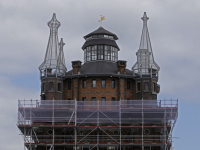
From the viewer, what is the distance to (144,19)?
88.9 meters

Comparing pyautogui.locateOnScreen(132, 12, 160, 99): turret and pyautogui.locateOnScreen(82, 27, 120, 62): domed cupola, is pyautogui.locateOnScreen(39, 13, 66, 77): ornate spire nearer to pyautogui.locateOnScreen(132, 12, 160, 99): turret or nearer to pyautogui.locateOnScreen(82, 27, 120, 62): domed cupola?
pyautogui.locateOnScreen(82, 27, 120, 62): domed cupola

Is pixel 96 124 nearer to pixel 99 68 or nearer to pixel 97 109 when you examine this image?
pixel 97 109

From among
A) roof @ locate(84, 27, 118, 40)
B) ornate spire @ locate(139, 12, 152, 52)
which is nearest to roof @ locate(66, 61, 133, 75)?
roof @ locate(84, 27, 118, 40)

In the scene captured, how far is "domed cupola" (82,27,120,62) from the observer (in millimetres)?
88562

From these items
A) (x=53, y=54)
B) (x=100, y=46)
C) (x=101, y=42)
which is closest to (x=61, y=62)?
(x=53, y=54)

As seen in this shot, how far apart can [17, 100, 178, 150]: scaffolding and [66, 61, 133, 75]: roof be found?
22.3ft

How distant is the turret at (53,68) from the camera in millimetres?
82850

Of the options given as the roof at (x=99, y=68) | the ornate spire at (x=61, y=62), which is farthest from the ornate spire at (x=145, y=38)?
the ornate spire at (x=61, y=62)

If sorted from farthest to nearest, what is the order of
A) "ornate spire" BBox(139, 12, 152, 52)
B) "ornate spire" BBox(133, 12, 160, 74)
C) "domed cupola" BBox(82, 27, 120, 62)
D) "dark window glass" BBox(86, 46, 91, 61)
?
"dark window glass" BBox(86, 46, 91, 61) < "domed cupola" BBox(82, 27, 120, 62) < "ornate spire" BBox(139, 12, 152, 52) < "ornate spire" BBox(133, 12, 160, 74)

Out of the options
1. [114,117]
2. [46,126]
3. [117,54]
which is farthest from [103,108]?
[117,54]

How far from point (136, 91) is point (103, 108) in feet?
22.3

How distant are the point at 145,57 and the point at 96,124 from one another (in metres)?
14.4

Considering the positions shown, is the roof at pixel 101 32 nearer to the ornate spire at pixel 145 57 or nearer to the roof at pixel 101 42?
the roof at pixel 101 42

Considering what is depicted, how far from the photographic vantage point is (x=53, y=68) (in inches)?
3346
